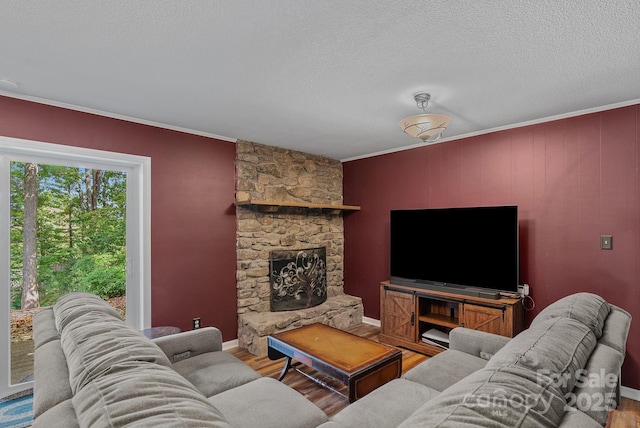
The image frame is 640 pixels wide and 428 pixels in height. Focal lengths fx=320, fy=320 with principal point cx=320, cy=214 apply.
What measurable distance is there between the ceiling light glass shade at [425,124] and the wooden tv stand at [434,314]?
181 cm

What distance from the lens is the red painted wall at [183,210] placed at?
9.71ft

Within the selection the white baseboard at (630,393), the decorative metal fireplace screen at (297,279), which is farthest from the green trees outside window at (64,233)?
the white baseboard at (630,393)

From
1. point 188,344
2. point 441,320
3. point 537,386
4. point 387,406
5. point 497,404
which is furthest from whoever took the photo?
point 441,320

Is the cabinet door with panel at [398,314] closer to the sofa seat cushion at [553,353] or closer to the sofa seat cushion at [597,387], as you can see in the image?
the sofa seat cushion at [553,353]

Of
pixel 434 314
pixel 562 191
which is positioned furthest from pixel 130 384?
pixel 562 191

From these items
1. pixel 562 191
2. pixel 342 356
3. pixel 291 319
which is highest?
pixel 562 191

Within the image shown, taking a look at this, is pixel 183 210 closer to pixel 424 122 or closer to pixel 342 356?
pixel 342 356

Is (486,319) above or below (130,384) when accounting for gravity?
below

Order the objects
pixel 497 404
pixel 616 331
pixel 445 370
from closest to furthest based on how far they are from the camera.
Answer: 1. pixel 497 404
2. pixel 616 331
3. pixel 445 370

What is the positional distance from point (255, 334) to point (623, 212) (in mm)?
3673

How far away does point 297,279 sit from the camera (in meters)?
4.27

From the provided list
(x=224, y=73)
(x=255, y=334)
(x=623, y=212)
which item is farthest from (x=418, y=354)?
(x=224, y=73)

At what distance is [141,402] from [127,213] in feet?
9.28

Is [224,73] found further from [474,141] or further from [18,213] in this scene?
[474,141]
